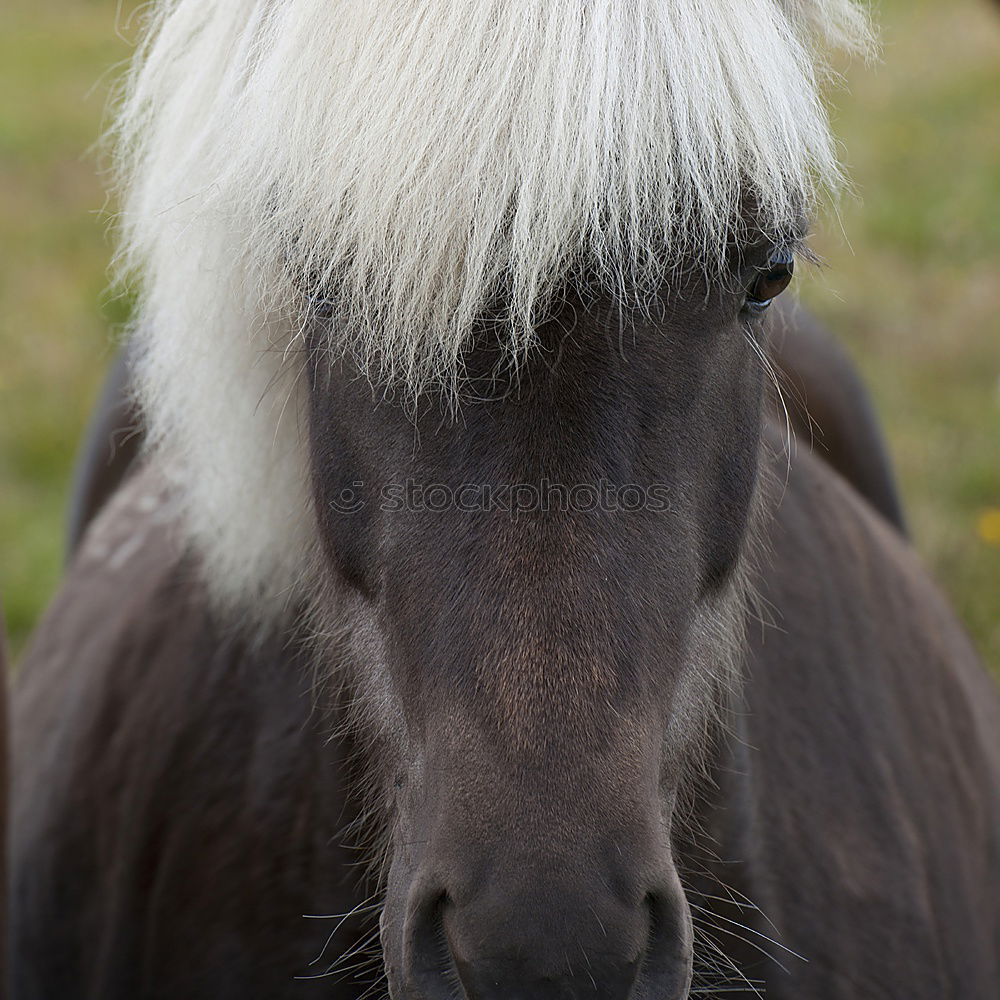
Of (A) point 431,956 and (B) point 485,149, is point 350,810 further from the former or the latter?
(B) point 485,149

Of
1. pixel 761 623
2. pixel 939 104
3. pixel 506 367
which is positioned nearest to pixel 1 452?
pixel 761 623

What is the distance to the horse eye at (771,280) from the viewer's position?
166 centimetres

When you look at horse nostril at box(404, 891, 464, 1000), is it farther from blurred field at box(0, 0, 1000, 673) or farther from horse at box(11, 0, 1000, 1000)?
blurred field at box(0, 0, 1000, 673)

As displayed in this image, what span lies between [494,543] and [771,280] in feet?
1.68

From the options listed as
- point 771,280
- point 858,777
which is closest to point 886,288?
point 858,777

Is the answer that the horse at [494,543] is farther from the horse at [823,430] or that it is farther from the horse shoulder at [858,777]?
the horse at [823,430]

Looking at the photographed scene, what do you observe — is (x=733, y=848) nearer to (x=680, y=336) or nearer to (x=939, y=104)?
(x=680, y=336)

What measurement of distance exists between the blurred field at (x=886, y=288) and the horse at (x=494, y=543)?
2.15m

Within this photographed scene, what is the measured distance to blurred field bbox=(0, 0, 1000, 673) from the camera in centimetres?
480

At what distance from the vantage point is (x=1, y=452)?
17.3ft

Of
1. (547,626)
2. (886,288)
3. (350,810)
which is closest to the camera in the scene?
(547,626)

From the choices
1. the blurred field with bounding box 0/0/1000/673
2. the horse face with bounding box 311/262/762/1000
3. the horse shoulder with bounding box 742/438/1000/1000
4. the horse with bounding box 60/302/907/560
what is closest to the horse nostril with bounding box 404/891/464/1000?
the horse face with bounding box 311/262/762/1000

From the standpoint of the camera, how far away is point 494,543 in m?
1.48

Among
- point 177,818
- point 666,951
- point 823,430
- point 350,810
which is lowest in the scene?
point 823,430
